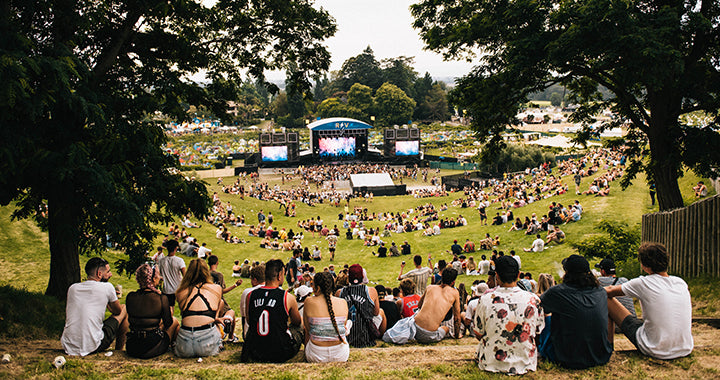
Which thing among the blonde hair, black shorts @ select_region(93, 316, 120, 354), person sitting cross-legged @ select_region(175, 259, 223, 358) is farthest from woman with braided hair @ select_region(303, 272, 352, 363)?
black shorts @ select_region(93, 316, 120, 354)

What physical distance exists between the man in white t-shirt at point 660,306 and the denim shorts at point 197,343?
4442mm

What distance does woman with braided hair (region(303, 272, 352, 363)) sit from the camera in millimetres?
4941

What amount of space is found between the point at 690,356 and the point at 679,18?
7396 millimetres

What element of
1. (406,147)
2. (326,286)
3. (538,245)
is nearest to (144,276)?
(326,286)

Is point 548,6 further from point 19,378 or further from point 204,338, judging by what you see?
point 19,378

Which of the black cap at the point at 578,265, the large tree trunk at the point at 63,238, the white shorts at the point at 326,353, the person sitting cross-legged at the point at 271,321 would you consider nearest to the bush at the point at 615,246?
the black cap at the point at 578,265

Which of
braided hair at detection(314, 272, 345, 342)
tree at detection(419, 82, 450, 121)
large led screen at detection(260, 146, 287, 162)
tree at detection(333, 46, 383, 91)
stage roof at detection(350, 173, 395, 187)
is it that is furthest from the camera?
tree at detection(333, 46, 383, 91)

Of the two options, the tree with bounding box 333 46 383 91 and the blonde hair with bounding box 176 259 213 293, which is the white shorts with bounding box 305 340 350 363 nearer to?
the blonde hair with bounding box 176 259 213 293

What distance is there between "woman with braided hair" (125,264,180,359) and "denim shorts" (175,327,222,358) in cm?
24

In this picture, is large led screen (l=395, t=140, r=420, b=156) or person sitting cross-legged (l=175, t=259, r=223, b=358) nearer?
person sitting cross-legged (l=175, t=259, r=223, b=358)

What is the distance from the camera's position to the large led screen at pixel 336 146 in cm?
6144

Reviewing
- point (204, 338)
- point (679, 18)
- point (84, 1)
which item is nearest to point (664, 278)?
point (204, 338)

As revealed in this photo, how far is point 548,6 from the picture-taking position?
390 inches

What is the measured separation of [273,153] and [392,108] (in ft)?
165
